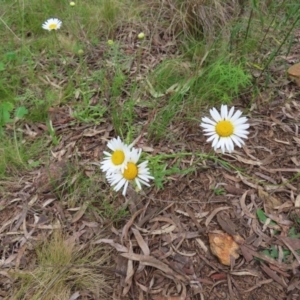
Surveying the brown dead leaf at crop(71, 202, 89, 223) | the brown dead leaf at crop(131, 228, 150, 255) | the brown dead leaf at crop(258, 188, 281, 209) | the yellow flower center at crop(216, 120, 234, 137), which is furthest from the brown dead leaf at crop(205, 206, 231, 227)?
the brown dead leaf at crop(71, 202, 89, 223)

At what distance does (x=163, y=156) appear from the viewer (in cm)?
169

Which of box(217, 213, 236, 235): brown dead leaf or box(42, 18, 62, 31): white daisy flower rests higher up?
box(42, 18, 62, 31): white daisy flower

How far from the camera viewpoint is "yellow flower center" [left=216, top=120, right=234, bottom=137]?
4.72 feet

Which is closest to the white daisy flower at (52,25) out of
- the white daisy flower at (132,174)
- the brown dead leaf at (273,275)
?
the white daisy flower at (132,174)

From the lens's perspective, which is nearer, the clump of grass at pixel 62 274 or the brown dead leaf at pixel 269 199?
the clump of grass at pixel 62 274

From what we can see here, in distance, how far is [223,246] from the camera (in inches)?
60.5

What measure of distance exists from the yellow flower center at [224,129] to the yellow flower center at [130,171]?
332 mm

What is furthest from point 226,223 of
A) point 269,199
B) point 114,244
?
point 114,244

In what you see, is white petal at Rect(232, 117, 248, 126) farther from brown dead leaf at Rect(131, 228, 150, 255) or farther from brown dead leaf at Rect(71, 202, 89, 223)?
brown dead leaf at Rect(71, 202, 89, 223)

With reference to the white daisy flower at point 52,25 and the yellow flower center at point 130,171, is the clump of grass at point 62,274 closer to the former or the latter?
the yellow flower center at point 130,171

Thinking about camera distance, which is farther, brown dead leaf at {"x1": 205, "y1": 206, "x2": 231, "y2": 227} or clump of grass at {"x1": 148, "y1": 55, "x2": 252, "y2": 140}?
clump of grass at {"x1": 148, "y1": 55, "x2": 252, "y2": 140}

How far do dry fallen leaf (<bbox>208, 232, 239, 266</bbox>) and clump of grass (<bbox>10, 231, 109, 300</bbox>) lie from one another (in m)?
0.43

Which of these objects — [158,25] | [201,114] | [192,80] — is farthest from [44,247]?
[158,25]

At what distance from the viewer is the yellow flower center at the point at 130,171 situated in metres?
1.40
